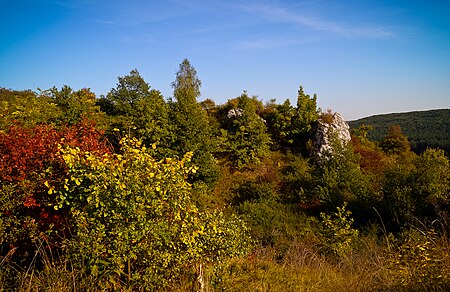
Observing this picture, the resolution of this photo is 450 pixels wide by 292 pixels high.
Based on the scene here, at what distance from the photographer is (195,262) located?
6562mm

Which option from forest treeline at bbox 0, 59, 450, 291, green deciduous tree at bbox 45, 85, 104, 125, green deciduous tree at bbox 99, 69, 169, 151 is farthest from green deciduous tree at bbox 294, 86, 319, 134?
green deciduous tree at bbox 45, 85, 104, 125

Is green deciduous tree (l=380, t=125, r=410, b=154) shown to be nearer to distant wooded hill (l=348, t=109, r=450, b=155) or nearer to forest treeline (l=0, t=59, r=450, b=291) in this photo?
forest treeline (l=0, t=59, r=450, b=291)

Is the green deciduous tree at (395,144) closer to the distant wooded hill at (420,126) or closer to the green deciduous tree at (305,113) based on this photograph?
the green deciduous tree at (305,113)

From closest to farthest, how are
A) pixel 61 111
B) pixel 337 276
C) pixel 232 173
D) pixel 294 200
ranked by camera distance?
pixel 337 276 → pixel 61 111 → pixel 294 200 → pixel 232 173

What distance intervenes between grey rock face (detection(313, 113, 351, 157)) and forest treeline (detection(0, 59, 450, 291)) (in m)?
0.46

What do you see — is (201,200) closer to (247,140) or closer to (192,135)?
(192,135)

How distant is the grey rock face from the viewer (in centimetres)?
2948

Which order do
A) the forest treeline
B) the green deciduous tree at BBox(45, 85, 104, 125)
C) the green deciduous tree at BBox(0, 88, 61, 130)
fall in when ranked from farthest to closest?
the green deciduous tree at BBox(45, 85, 104, 125) < the green deciduous tree at BBox(0, 88, 61, 130) < the forest treeline

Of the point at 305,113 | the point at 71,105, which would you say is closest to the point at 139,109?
the point at 71,105

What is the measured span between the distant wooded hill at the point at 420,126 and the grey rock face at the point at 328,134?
1461 inches

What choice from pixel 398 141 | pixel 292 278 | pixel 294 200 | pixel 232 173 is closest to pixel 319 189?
pixel 294 200

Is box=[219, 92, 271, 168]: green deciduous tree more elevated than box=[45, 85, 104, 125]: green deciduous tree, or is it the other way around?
box=[45, 85, 104, 125]: green deciduous tree

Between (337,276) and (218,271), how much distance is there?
8.55 ft

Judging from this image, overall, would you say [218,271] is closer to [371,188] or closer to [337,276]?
[337,276]
